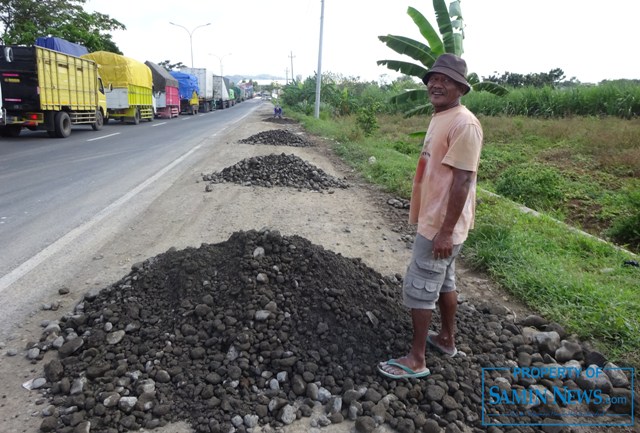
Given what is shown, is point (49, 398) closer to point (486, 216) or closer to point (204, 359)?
point (204, 359)

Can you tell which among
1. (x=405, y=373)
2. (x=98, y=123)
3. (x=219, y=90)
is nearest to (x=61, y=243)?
(x=405, y=373)

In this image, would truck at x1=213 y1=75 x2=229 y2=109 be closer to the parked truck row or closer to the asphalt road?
the parked truck row

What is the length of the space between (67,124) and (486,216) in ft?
50.5

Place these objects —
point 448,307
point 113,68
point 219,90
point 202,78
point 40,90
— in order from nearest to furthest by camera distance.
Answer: point 448,307, point 40,90, point 113,68, point 202,78, point 219,90

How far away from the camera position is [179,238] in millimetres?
5395

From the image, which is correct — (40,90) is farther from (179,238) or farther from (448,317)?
(448,317)

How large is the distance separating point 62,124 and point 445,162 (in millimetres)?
16495

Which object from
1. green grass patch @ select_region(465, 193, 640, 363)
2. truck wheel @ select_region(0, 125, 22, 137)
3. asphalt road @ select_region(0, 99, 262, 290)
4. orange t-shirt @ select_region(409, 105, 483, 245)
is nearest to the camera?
orange t-shirt @ select_region(409, 105, 483, 245)

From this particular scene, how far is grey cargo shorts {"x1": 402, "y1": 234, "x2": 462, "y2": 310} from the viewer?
2.73 meters

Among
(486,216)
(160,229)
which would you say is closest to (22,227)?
(160,229)

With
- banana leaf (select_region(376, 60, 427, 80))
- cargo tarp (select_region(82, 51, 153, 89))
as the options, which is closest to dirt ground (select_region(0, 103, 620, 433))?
banana leaf (select_region(376, 60, 427, 80))

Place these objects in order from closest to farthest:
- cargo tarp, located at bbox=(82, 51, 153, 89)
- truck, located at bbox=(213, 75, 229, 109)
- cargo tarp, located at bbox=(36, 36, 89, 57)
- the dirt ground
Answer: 1. the dirt ground
2. cargo tarp, located at bbox=(36, 36, 89, 57)
3. cargo tarp, located at bbox=(82, 51, 153, 89)
4. truck, located at bbox=(213, 75, 229, 109)

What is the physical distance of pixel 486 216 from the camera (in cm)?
606

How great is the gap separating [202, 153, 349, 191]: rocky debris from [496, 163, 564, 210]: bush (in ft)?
10.4
